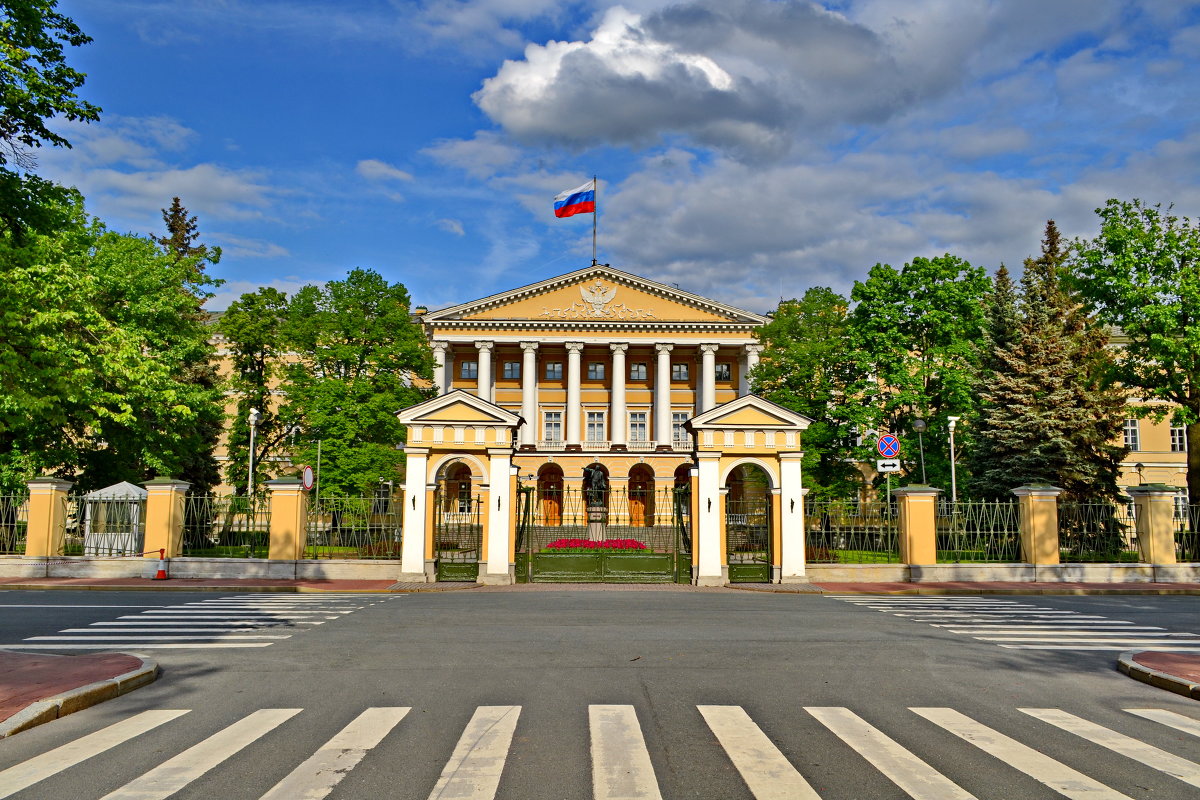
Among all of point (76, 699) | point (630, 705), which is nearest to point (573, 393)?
point (630, 705)

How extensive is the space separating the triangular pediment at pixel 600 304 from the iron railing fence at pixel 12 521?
1457 inches

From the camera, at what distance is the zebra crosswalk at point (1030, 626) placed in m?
13.6

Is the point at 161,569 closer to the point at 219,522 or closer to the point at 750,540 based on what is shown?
the point at 219,522

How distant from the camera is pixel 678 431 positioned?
63.5 metres

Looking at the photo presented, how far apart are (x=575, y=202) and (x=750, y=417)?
92.9 ft

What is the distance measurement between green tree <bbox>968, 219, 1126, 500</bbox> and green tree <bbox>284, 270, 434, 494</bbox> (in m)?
25.9

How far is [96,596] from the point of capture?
19.8m

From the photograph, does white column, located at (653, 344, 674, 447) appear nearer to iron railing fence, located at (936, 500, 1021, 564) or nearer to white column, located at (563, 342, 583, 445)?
white column, located at (563, 342, 583, 445)

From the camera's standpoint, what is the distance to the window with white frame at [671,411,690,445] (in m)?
61.5

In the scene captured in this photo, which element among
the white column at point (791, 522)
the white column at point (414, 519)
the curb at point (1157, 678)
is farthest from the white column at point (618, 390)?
the curb at point (1157, 678)

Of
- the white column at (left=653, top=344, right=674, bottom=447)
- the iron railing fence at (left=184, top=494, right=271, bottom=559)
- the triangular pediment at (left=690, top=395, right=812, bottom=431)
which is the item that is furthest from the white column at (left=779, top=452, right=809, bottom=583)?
the white column at (left=653, top=344, right=674, bottom=447)

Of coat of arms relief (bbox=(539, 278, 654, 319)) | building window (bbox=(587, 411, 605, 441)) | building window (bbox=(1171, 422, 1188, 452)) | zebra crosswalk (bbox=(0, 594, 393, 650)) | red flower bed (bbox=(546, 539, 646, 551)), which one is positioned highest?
coat of arms relief (bbox=(539, 278, 654, 319))

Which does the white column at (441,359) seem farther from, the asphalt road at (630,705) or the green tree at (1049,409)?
the asphalt road at (630,705)

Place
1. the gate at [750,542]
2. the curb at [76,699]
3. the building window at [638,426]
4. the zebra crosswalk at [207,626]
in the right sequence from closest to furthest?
the curb at [76,699] < the zebra crosswalk at [207,626] < the gate at [750,542] < the building window at [638,426]
